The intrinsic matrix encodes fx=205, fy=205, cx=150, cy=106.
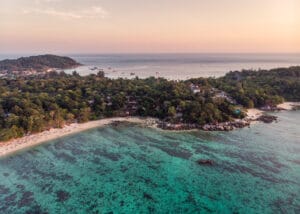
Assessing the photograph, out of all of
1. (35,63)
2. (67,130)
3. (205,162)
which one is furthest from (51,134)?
(35,63)

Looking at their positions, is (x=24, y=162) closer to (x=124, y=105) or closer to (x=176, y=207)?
(x=176, y=207)

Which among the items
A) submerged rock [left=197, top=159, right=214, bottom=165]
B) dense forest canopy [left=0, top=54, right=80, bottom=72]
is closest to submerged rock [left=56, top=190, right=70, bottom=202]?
submerged rock [left=197, top=159, right=214, bottom=165]

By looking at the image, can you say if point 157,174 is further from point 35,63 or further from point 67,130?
point 35,63

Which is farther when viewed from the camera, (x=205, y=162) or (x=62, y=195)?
(x=205, y=162)

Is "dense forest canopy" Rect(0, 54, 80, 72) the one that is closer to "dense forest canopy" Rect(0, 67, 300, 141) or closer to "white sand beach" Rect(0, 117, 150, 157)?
"dense forest canopy" Rect(0, 67, 300, 141)

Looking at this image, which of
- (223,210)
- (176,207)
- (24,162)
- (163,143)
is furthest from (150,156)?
(24,162)

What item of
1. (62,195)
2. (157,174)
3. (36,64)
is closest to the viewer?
(62,195)

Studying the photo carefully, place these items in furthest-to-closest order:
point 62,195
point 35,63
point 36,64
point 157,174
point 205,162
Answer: point 35,63 → point 36,64 → point 205,162 → point 157,174 → point 62,195

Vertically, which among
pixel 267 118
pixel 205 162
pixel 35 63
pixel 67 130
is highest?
pixel 35 63
